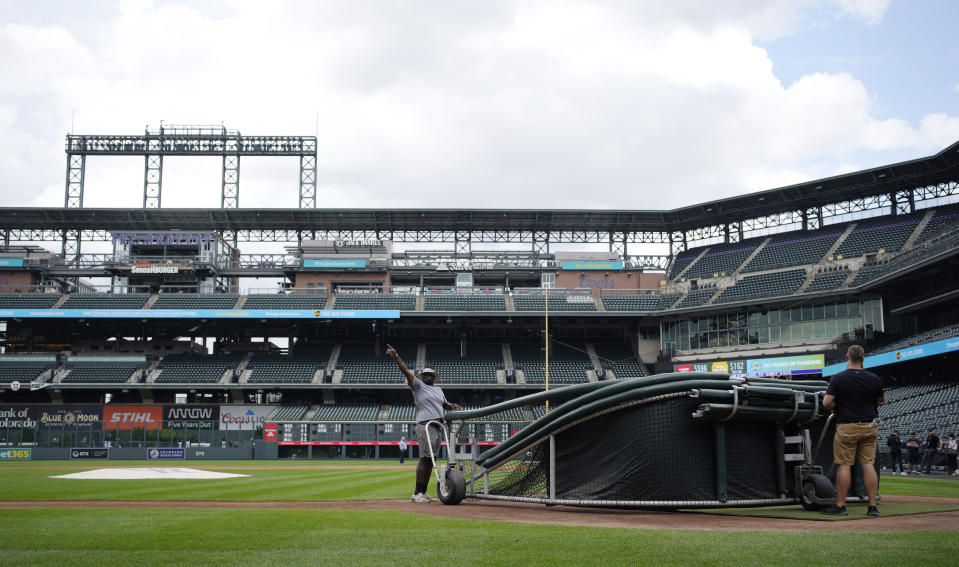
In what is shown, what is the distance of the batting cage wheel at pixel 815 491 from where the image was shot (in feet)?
27.5

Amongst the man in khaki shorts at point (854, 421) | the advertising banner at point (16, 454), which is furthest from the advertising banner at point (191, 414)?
the man in khaki shorts at point (854, 421)

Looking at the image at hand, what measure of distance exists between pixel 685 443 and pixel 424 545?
3488 millimetres

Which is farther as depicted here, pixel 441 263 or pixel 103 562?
pixel 441 263

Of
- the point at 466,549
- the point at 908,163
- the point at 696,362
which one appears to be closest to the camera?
the point at 466,549

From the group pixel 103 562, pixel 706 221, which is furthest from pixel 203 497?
pixel 706 221

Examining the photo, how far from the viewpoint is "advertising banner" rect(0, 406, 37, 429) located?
48.5 metres

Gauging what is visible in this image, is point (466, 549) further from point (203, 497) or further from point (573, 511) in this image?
point (203, 497)

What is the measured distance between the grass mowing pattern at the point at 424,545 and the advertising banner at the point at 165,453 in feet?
123

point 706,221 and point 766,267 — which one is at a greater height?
point 706,221

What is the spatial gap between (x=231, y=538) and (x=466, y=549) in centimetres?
230

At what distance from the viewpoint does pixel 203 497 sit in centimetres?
1361

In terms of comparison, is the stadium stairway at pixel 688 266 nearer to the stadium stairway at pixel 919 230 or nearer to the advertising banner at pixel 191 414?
the stadium stairway at pixel 919 230

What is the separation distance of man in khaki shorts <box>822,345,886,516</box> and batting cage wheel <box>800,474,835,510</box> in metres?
0.17

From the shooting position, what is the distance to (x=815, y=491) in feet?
27.7
